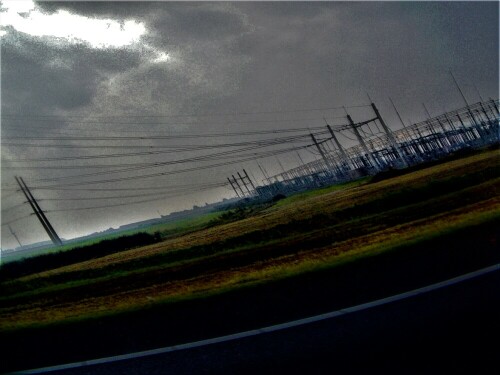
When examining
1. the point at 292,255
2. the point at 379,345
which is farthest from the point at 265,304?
the point at 292,255

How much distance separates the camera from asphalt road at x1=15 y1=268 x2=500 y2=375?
432 centimetres

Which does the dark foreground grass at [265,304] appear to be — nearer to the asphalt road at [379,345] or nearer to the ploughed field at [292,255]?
the ploughed field at [292,255]

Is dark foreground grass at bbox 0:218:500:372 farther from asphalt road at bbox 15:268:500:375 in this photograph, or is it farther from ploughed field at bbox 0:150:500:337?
asphalt road at bbox 15:268:500:375

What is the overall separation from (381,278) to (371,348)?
107 inches

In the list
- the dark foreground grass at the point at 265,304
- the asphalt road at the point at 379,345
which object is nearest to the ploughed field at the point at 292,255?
the dark foreground grass at the point at 265,304

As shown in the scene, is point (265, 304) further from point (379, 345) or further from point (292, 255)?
point (292, 255)

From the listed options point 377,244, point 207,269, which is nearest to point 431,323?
point 377,244

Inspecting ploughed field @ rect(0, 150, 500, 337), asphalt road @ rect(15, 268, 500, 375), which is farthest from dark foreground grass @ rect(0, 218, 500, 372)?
asphalt road @ rect(15, 268, 500, 375)

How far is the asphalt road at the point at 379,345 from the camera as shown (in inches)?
170

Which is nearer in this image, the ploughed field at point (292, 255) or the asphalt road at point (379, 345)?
the asphalt road at point (379, 345)

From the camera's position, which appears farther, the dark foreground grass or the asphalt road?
the dark foreground grass

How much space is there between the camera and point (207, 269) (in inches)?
566

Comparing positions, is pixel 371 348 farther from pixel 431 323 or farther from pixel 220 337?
pixel 220 337

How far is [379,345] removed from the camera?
485 centimetres
